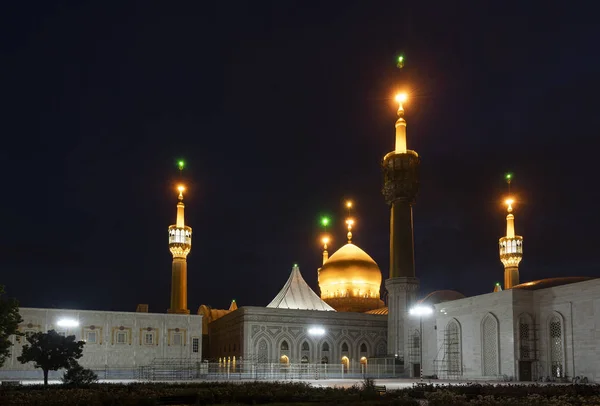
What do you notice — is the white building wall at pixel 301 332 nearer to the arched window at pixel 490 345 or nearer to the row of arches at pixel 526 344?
the arched window at pixel 490 345

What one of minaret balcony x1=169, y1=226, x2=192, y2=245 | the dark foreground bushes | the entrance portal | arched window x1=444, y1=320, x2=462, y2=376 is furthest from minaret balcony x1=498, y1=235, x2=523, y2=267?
the dark foreground bushes

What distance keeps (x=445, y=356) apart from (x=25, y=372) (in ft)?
99.6

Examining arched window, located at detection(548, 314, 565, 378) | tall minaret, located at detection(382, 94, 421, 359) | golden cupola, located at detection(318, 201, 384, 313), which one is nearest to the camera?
arched window, located at detection(548, 314, 565, 378)

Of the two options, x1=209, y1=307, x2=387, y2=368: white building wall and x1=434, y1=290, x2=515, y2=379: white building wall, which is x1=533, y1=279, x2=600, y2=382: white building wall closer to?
x1=434, y1=290, x2=515, y2=379: white building wall

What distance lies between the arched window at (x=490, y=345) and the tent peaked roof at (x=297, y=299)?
17034 mm

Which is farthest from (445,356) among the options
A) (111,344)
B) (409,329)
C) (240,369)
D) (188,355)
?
(111,344)

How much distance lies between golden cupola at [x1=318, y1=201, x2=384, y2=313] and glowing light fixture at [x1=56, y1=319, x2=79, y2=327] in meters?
29.2

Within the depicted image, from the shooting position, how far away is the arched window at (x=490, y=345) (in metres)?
46.6

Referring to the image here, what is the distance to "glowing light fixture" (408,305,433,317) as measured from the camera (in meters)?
55.7

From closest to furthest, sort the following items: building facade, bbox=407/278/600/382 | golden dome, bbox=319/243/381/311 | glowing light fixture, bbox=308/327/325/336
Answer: building facade, bbox=407/278/600/382 → glowing light fixture, bbox=308/327/325/336 → golden dome, bbox=319/243/381/311

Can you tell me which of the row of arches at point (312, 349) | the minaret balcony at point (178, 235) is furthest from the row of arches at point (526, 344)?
the minaret balcony at point (178, 235)

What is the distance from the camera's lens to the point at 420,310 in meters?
55.9

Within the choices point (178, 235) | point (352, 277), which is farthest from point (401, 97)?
point (178, 235)

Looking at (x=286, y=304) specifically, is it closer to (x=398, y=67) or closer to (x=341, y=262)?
(x=341, y=262)
